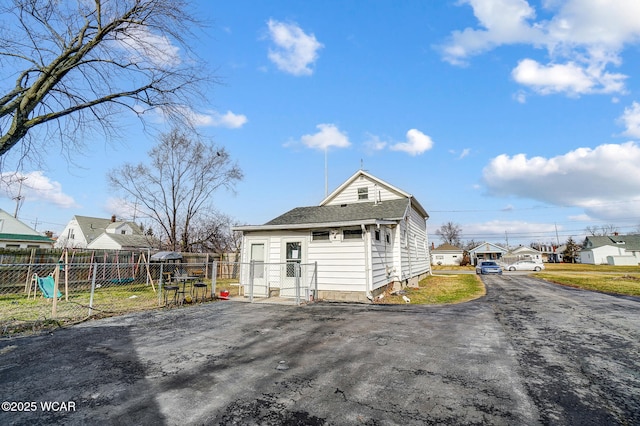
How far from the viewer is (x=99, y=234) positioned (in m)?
39.6

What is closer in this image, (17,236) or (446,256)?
(17,236)

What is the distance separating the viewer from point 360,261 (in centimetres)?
1100

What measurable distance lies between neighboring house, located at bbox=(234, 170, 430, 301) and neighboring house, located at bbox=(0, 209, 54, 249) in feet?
85.7

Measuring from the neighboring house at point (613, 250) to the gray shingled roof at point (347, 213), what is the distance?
187ft

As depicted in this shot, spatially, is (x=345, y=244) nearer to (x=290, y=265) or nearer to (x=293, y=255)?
(x=293, y=255)

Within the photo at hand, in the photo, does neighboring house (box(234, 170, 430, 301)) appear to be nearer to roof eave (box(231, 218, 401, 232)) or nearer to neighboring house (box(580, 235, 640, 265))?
roof eave (box(231, 218, 401, 232))

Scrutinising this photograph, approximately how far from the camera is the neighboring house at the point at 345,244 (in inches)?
434

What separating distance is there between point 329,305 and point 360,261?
205 centimetres

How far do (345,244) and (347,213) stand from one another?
337cm

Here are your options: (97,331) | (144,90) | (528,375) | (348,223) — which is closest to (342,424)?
(528,375)

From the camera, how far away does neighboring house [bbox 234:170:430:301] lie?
11.0 m

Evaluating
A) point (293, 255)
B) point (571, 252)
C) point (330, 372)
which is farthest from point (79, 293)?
point (571, 252)

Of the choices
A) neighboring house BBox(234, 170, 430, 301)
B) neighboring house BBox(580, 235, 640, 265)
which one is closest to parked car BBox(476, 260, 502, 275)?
neighboring house BBox(234, 170, 430, 301)

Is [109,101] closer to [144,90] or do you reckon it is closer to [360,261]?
[144,90]
